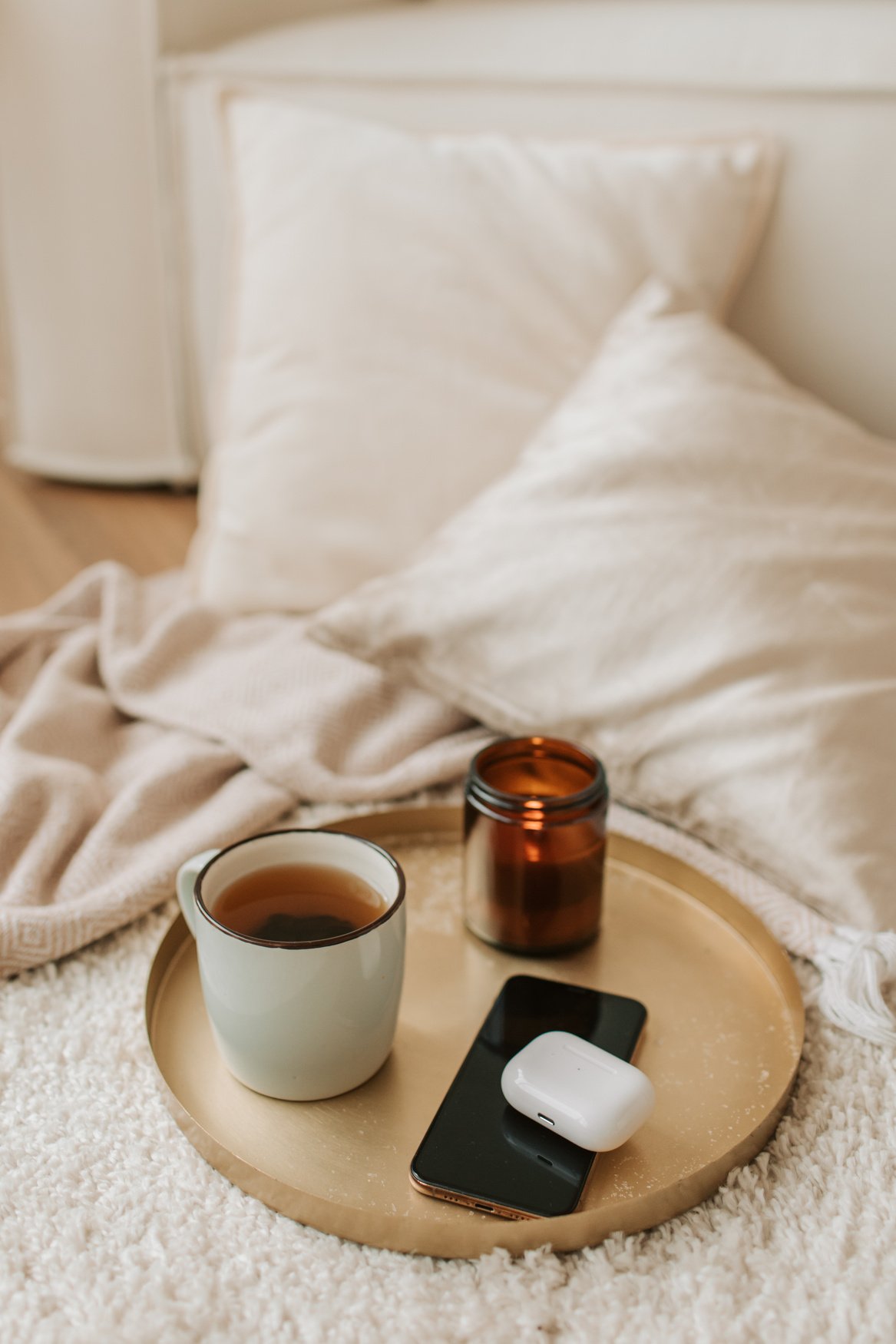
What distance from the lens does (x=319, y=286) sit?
1.03 m

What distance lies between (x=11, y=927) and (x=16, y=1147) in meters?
0.13

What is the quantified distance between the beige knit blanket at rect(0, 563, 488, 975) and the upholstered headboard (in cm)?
52

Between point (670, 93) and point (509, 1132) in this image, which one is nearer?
point (509, 1132)

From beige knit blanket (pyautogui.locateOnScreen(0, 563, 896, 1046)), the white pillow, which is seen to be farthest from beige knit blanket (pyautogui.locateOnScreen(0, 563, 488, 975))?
the white pillow

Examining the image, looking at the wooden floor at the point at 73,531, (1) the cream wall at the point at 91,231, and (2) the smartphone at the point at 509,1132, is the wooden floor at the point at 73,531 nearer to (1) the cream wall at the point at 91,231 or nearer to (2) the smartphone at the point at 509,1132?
(1) the cream wall at the point at 91,231

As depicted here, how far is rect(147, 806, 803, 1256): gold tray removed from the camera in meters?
0.46

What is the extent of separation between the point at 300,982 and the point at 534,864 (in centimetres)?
16

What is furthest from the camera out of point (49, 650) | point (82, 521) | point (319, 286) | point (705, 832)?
point (82, 521)

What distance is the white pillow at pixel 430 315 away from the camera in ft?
3.26

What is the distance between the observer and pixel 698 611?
0.73m

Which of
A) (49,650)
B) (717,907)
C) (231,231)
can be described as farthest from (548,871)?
(231,231)

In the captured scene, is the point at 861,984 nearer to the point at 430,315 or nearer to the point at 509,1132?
the point at 509,1132

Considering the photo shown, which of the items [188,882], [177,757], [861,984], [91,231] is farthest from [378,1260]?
[91,231]

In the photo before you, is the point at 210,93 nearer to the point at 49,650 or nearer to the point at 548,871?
the point at 49,650
